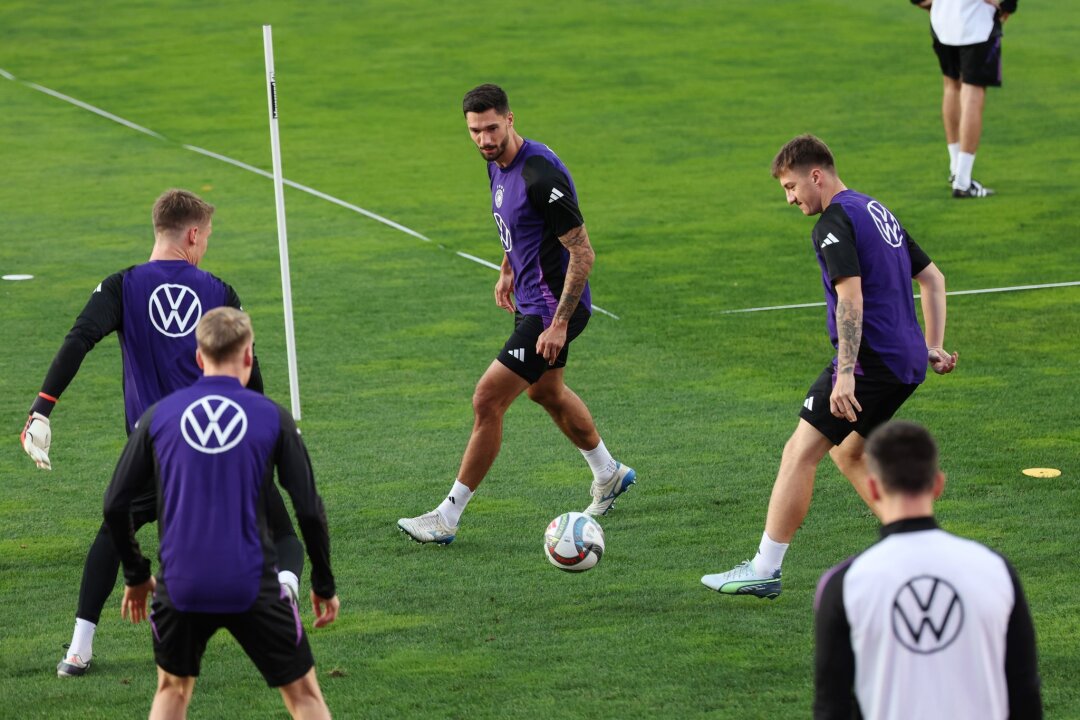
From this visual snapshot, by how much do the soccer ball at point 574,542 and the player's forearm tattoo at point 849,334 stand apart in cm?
137

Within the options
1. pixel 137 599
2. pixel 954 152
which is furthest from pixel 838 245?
pixel 954 152

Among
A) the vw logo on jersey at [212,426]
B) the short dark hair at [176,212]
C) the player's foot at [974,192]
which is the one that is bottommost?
the player's foot at [974,192]

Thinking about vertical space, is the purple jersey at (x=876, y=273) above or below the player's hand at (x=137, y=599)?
above

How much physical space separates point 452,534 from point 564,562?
88 cm

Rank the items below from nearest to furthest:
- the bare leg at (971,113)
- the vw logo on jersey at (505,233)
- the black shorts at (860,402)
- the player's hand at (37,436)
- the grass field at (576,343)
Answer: the player's hand at (37,436) < the grass field at (576,343) < the black shorts at (860,402) < the vw logo on jersey at (505,233) < the bare leg at (971,113)

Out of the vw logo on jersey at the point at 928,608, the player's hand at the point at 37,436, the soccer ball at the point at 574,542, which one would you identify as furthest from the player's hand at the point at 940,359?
the player's hand at the point at 37,436

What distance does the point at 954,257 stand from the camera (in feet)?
46.0

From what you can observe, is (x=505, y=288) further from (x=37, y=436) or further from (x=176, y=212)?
(x=37, y=436)

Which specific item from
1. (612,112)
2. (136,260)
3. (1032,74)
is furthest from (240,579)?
(1032,74)

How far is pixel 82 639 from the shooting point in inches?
247

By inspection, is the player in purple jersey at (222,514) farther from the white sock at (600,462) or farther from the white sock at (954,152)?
the white sock at (954,152)

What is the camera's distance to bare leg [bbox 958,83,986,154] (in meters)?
15.3

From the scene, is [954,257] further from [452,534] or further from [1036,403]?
[452,534]

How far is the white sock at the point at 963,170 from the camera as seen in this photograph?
625 inches
